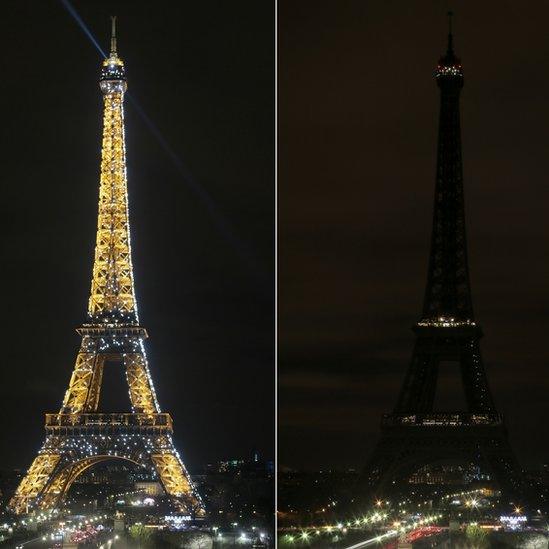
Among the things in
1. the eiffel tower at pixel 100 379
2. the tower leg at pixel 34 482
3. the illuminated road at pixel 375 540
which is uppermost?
the eiffel tower at pixel 100 379

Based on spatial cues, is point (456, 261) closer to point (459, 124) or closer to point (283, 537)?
point (459, 124)

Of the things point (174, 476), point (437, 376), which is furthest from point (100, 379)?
point (437, 376)

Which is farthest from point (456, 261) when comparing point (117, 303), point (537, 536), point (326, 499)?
point (537, 536)

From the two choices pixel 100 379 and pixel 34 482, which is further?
pixel 100 379

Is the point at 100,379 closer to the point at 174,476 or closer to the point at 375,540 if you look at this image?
the point at 174,476

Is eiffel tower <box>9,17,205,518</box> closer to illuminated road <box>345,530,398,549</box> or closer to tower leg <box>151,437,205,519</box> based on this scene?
tower leg <box>151,437,205,519</box>

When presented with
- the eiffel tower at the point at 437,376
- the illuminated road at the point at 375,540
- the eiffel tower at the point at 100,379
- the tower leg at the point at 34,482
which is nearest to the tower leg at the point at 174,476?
the eiffel tower at the point at 100,379

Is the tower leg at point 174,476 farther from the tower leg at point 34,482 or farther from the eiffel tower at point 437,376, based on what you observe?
the eiffel tower at point 437,376
